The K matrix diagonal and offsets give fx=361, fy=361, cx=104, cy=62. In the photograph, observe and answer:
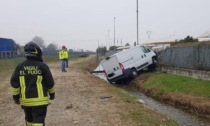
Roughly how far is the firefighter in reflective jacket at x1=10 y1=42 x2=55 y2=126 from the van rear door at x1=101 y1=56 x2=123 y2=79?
18497 mm

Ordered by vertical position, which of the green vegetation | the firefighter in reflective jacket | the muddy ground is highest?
the firefighter in reflective jacket

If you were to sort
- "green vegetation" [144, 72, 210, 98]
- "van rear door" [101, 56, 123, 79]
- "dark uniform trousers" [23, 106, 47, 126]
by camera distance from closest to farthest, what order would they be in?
1. "dark uniform trousers" [23, 106, 47, 126]
2. "green vegetation" [144, 72, 210, 98]
3. "van rear door" [101, 56, 123, 79]

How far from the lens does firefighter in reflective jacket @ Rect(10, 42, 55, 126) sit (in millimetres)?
6164

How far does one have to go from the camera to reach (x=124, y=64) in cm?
2508

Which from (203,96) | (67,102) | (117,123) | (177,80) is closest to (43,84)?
(117,123)

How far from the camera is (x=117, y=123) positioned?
30.3 ft

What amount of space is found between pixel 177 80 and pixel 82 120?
11.0m

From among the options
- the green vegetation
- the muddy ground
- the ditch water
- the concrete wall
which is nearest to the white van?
the concrete wall

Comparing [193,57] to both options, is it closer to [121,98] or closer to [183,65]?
[183,65]

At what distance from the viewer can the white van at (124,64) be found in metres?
24.8

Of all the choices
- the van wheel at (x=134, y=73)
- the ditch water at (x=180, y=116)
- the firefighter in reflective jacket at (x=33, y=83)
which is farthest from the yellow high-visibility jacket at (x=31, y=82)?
the van wheel at (x=134, y=73)

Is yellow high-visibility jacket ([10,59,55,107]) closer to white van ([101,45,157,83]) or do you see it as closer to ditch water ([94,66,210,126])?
ditch water ([94,66,210,126])

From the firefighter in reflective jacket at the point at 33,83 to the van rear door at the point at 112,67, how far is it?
18.5 meters

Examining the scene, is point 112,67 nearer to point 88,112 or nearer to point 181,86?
point 181,86
